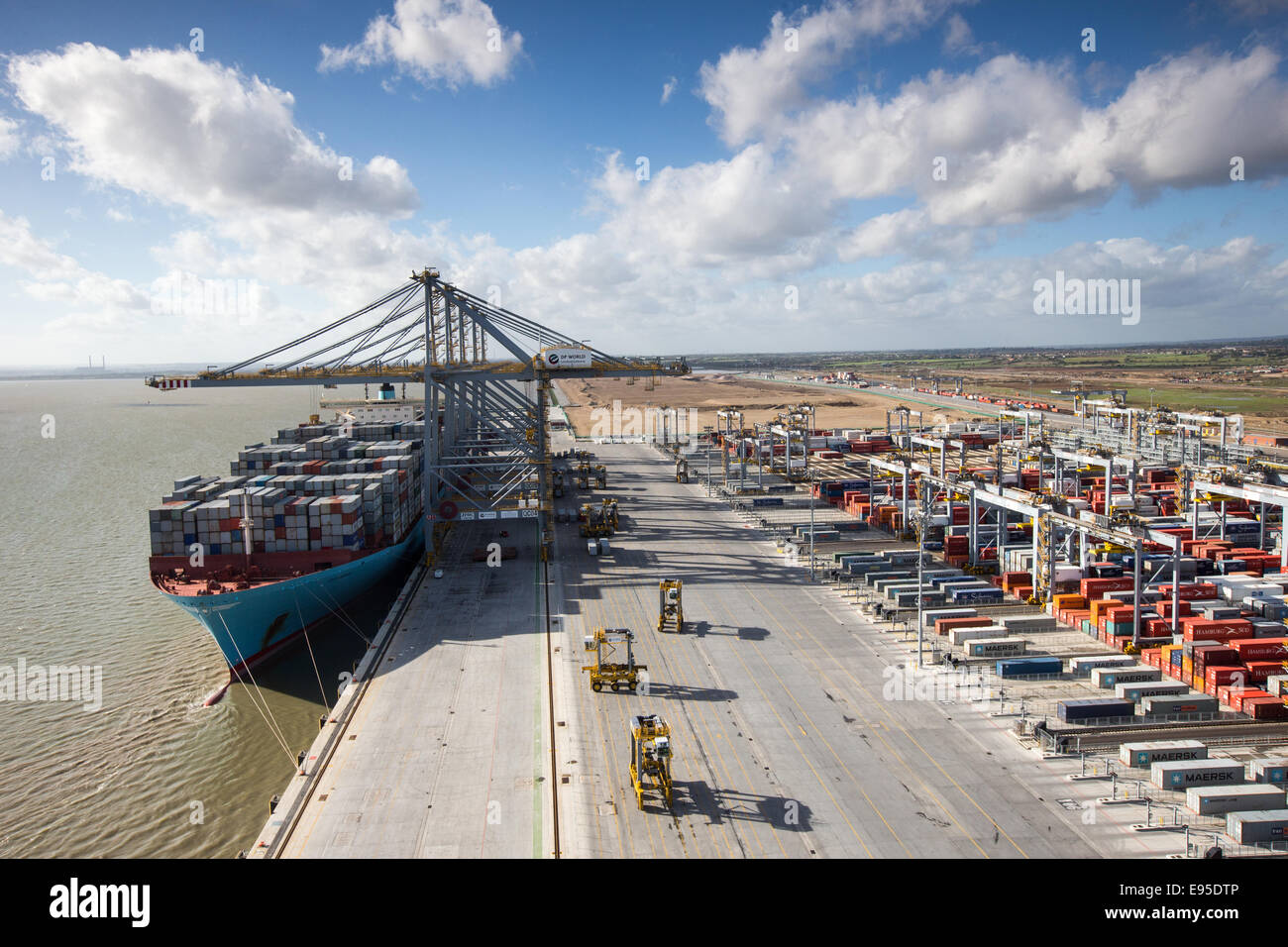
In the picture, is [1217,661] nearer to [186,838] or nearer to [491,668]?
[491,668]

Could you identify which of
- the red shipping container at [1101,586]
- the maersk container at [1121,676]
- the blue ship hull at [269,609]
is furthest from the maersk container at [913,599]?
the blue ship hull at [269,609]

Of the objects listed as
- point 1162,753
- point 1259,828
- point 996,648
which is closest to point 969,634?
point 996,648

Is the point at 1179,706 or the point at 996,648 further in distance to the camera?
the point at 996,648

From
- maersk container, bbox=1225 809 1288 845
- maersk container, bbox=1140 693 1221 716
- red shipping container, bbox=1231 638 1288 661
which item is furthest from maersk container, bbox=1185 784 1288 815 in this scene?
red shipping container, bbox=1231 638 1288 661

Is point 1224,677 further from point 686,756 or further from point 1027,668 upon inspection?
point 686,756

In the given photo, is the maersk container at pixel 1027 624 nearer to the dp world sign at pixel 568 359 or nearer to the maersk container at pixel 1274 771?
the maersk container at pixel 1274 771
